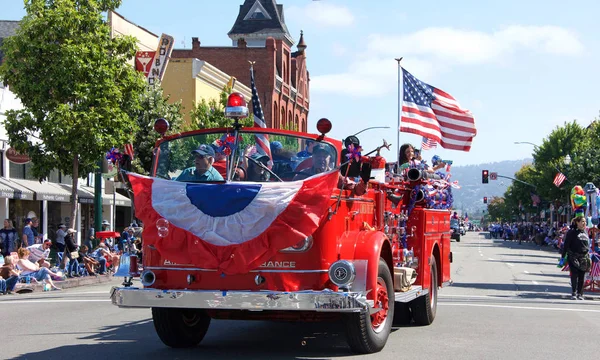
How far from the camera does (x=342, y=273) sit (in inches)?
326

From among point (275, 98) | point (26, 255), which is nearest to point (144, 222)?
point (26, 255)

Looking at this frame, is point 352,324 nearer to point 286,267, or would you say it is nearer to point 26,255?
point 286,267

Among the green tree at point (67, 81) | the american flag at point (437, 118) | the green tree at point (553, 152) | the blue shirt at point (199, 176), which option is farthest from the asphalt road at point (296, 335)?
the green tree at point (553, 152)

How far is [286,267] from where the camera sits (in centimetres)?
851

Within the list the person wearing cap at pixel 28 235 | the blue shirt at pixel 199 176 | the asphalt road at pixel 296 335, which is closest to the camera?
the blue shirt at pixel 199 176

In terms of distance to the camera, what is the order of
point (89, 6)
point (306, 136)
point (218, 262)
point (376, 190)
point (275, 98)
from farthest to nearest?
1. point (275, 98)
2. point (89, 6)
3. point (376, 190)
4. point (306, 136)
5. point (218, 262)

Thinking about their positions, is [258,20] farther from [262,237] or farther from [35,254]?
[262,237]

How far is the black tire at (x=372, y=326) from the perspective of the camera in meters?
8.73

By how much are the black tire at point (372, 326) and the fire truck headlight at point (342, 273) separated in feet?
1.47

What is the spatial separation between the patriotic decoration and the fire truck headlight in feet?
1.35

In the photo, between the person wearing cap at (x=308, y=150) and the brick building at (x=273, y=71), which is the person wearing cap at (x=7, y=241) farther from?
the brick building at (x=273, y=71)

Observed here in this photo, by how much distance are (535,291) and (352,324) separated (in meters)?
13.4

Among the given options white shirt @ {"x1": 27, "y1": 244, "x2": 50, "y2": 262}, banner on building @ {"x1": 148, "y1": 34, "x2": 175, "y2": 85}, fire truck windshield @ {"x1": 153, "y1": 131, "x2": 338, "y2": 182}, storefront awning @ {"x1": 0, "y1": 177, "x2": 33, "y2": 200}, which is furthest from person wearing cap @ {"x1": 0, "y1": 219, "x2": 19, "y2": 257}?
banner on building @ {"x1": 148, "y1": 34, "x2": 175, "y2": 85}

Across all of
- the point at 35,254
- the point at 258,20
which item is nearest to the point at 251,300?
the point at 35,254
